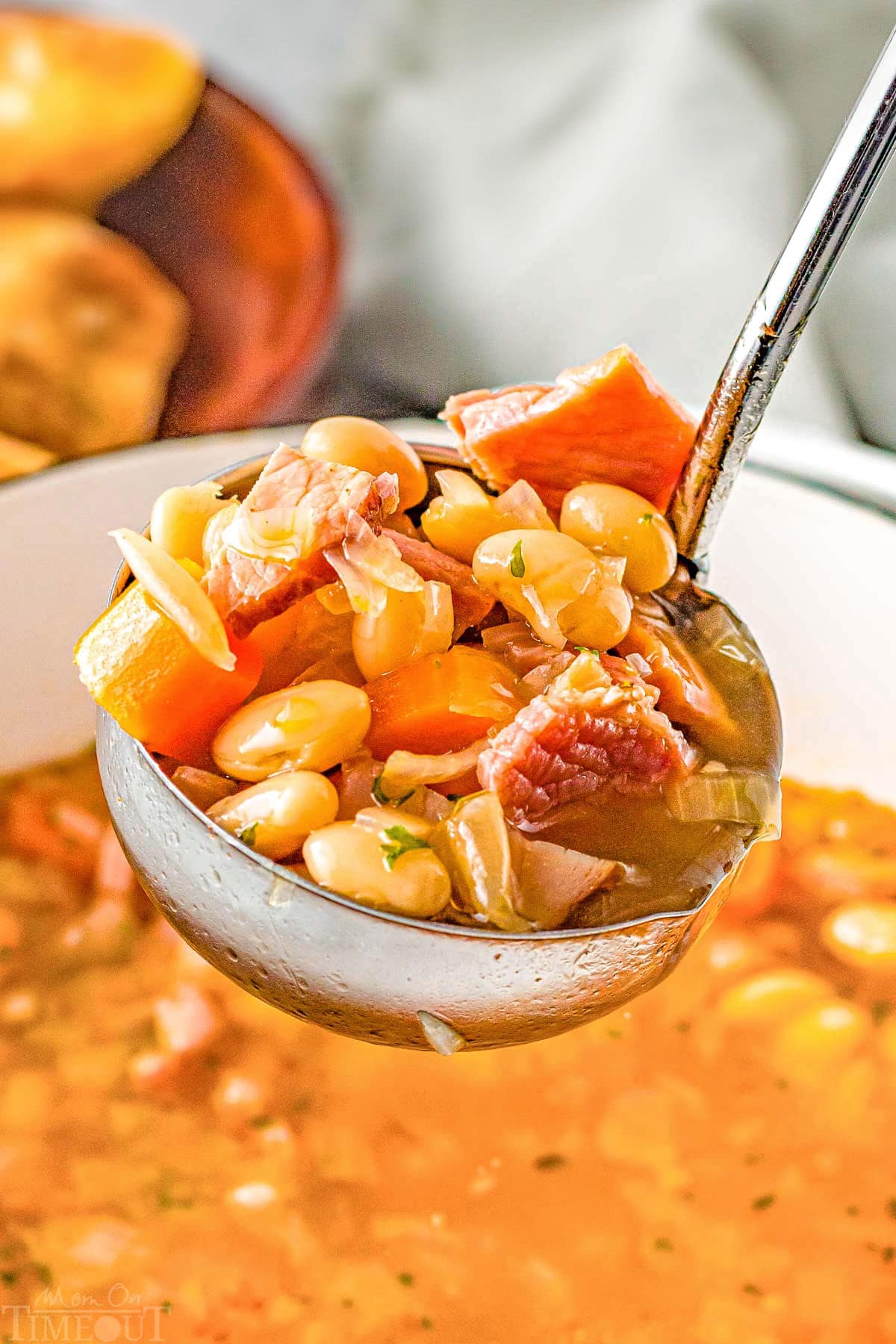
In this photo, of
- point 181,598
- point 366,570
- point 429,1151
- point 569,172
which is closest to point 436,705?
point 366,570

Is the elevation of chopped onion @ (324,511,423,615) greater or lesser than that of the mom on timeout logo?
greater

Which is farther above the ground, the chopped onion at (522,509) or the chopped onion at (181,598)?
the chopped onion at (522,509)

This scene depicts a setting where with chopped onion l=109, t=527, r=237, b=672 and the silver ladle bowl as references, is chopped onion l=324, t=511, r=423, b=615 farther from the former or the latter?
the silver ladle bowl

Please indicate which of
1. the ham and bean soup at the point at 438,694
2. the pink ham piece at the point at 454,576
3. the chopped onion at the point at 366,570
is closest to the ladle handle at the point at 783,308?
the ham and bean soup at the point at 438,694

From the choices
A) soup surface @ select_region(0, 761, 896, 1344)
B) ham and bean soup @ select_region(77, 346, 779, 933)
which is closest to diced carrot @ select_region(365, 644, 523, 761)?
ham and bean soup @ select_region(77, 346, 779, 933)

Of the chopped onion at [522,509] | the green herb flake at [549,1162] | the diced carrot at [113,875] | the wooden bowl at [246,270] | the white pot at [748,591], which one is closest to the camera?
the chopped onion at [522,509]

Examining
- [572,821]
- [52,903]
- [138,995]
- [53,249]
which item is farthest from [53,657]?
[572,821]

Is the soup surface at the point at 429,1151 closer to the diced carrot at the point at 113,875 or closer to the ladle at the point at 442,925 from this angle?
the diced carrot at the point at 113,875

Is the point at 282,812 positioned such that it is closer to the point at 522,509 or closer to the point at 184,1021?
the point at 522,509
